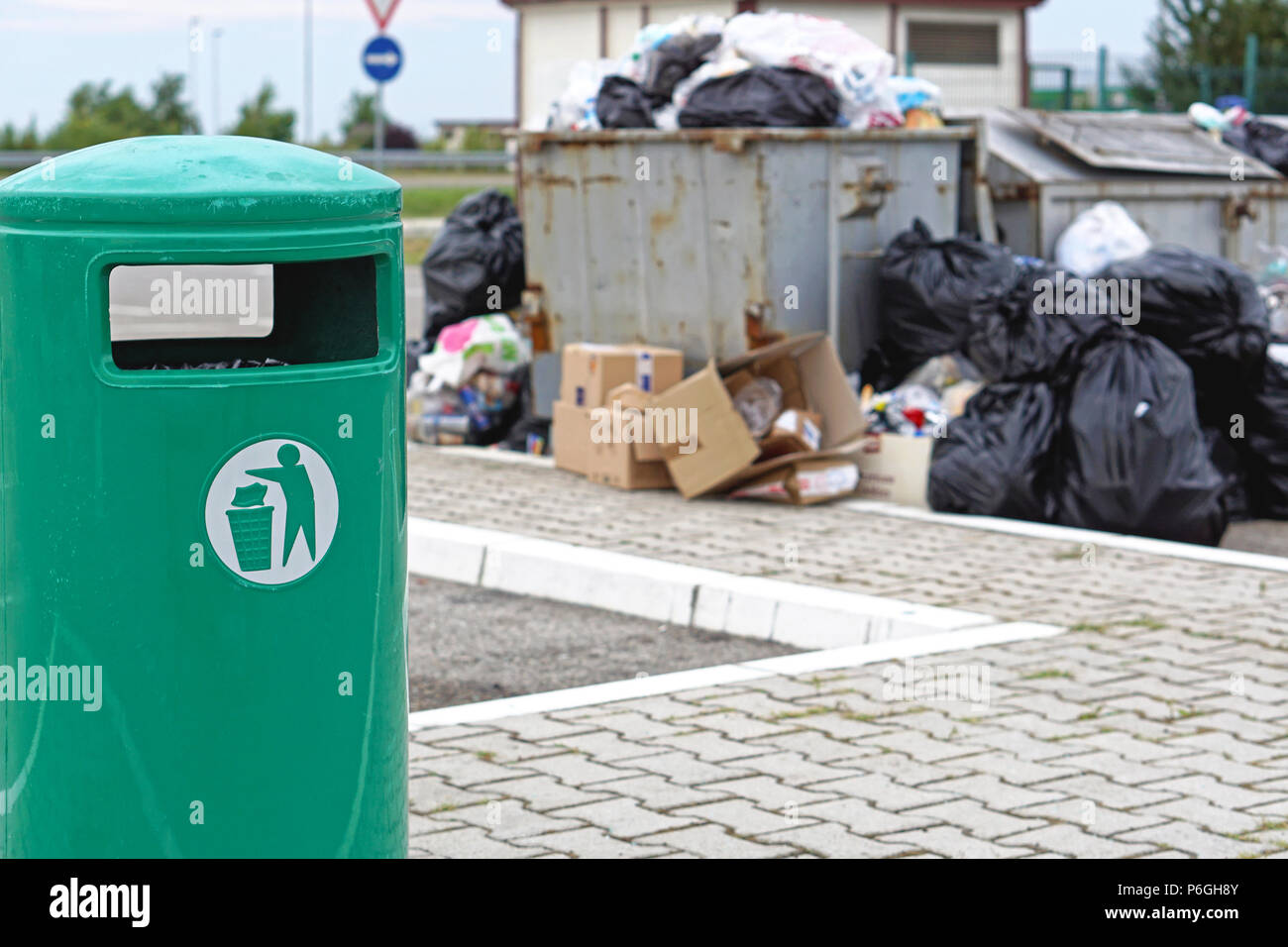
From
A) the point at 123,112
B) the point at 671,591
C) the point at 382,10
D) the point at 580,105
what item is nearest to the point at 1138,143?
the point at 580,105

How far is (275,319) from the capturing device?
2.90 metres

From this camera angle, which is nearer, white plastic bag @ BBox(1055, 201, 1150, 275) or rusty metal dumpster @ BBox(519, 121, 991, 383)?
rusty metal dumpster @ BBox(519, 121, 991, 383)

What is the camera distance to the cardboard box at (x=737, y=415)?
757cm

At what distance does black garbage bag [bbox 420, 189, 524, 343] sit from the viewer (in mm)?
10109

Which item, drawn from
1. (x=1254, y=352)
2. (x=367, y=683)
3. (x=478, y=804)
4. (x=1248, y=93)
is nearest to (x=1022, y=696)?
(x=478, y=804)

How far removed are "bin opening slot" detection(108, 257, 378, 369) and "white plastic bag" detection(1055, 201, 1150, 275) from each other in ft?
21.1

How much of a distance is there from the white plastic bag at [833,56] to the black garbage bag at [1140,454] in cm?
217

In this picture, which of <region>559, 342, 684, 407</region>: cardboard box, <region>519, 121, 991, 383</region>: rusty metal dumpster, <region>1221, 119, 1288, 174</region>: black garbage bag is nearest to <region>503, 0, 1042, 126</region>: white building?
<region>1221, 119, 1288, 174</region>: black garbage bag

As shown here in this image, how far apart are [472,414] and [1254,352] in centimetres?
395

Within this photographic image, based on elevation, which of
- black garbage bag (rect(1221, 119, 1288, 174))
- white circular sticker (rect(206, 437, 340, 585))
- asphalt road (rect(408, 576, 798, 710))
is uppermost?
black garbage bag (rect(1221, 119, 1288, 174))

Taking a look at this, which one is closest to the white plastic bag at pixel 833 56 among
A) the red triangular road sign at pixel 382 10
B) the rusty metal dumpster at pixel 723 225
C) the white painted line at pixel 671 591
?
the rusty metal dumpster at pixel 723 225

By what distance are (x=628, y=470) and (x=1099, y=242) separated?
2.72 meters

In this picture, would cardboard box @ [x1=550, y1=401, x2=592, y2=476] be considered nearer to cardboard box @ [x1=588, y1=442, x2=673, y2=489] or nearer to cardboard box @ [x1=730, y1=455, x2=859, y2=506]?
cardboard box @ [x1=588, y1=442, x2=673, y2=489]

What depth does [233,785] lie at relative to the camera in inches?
98.7
